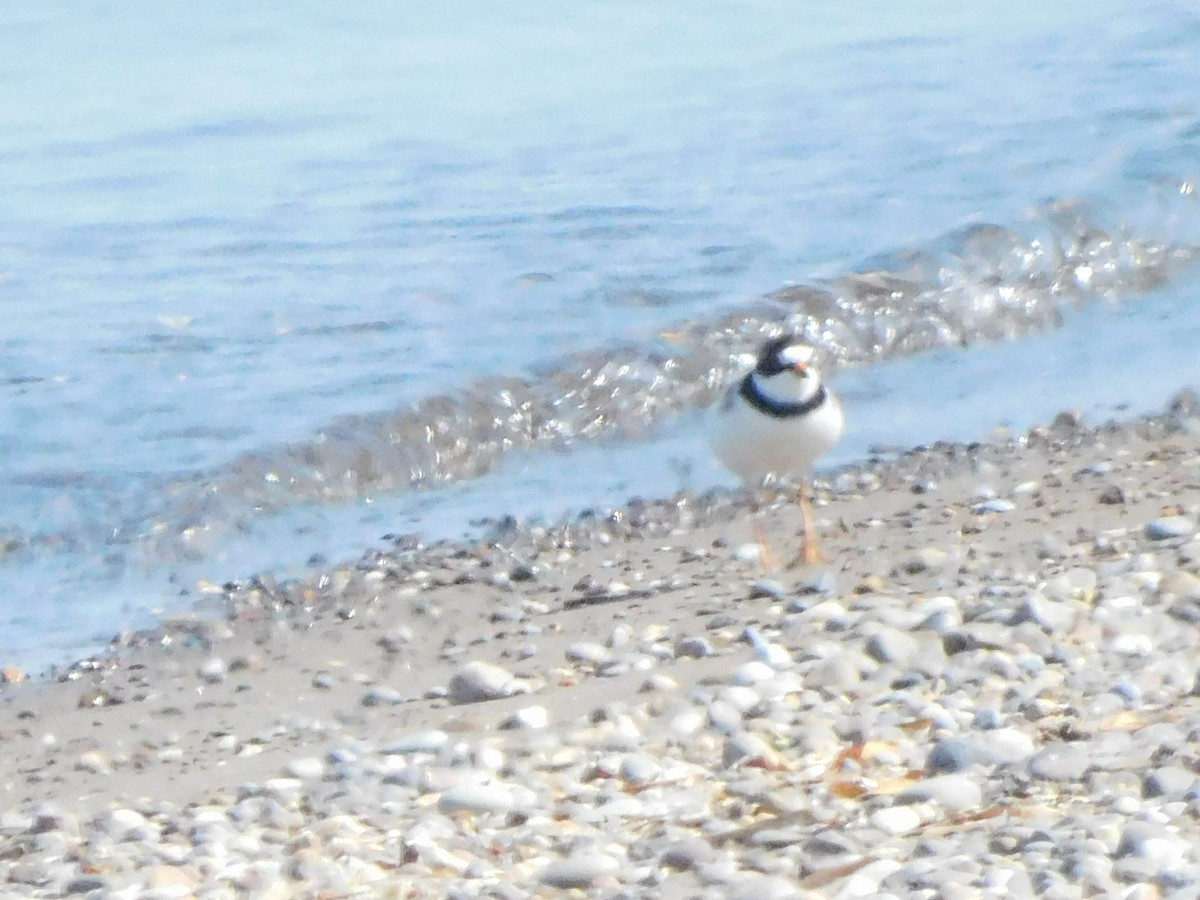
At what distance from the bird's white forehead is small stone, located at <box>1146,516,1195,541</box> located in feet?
4.23

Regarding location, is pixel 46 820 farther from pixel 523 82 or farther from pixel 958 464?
pixel 523 82

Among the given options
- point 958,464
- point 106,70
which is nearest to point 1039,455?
point 958,464

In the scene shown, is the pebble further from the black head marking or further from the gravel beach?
the black head marking

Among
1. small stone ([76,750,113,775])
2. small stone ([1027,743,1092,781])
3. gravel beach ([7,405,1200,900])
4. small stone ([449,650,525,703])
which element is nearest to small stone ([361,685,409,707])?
gravel beach ([7,405,1200,900])

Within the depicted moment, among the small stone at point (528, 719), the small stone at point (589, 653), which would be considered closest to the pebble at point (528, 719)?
the small stone at point (528, 719)

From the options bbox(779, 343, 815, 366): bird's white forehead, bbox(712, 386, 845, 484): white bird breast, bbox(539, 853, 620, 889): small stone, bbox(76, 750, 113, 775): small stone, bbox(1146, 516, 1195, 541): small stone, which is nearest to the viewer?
bbox(539, 853, 620, 889): small stone

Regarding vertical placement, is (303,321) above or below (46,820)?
above

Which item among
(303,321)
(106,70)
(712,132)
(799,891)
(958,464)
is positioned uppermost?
(106,70)

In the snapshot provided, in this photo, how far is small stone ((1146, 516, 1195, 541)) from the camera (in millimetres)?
5473

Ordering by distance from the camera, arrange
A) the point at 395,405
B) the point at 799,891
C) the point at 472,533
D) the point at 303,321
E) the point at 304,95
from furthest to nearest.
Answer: the point at 304,95 → the point at 303,321 → the point at 395,405 → the point at 472,533 → the point at 799,891

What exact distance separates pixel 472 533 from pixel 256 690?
5.37ft

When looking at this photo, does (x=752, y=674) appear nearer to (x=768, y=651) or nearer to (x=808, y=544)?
(x=768, y=651)

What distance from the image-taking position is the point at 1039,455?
7020 millimetres

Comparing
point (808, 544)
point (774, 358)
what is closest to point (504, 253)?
point (774, 358)
